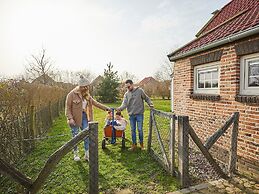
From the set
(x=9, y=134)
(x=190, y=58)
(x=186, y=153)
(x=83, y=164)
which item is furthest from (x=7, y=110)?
(x=190, y=58)

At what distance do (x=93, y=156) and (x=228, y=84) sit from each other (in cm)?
372

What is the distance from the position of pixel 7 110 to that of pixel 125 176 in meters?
3.28

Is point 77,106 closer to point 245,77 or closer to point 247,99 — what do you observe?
point 247,99

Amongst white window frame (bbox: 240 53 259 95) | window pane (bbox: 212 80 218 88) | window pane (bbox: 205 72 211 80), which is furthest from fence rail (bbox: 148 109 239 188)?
window pane (bbox: 205 72 211 80)

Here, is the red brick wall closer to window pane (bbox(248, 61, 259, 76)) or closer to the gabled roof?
window pane (bbox(248, 61, 259, 76))

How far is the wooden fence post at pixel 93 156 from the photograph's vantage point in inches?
127

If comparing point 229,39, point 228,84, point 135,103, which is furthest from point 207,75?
point 135,103

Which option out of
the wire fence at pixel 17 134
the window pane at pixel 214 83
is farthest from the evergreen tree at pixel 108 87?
the window pane at pixel 214 83

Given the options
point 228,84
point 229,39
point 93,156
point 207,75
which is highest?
point 229,39

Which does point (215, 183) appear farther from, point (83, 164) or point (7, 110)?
point (7, 110)

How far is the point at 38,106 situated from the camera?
8.45m

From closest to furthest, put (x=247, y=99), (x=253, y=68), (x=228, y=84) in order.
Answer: (x=247, y=99), (x=253, y=68), (x=228, y=84)

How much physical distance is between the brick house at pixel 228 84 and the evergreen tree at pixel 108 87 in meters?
20.2

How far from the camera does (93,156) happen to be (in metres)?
3.26
